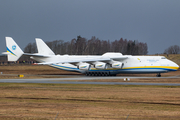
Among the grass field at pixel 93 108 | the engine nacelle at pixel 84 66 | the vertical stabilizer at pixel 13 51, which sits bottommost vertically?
the grass field at pixel 93 108

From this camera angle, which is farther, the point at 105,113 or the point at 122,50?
the point at 122,50

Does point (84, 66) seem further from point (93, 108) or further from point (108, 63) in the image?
point (93, 108)

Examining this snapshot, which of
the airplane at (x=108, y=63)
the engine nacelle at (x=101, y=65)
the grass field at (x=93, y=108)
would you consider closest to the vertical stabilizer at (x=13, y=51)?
the airplane at (x=108, y=63)

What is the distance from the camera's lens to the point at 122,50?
132125 millimetres

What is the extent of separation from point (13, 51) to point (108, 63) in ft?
56.5

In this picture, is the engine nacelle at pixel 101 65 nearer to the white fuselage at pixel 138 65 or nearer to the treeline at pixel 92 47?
the white fuselage at pixel 138 65

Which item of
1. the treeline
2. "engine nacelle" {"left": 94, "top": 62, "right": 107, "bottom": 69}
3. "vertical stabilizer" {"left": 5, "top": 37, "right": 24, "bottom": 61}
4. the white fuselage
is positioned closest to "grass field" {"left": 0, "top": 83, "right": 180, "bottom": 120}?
the white fuselage

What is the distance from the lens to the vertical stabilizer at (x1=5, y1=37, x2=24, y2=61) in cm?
4791

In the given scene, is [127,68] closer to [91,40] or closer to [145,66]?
[145,66]

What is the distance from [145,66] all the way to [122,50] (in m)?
87.8

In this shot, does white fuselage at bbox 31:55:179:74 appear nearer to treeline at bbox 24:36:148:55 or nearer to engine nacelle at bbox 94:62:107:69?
engine nacelle at bbox 94:62:107:69

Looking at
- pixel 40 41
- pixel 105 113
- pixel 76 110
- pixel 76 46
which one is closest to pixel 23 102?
pixel 76 110

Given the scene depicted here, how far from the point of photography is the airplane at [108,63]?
4428cm

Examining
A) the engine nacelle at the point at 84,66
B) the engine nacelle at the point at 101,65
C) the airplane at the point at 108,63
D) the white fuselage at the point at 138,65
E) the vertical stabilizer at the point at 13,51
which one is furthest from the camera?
the vertical stabilizer at the point at 13,51
